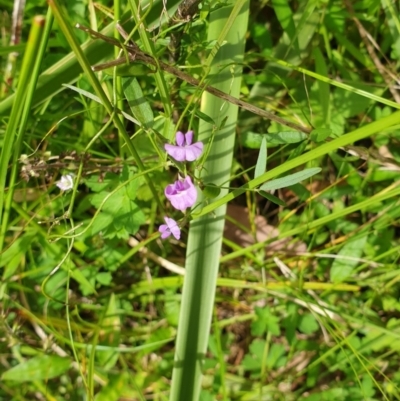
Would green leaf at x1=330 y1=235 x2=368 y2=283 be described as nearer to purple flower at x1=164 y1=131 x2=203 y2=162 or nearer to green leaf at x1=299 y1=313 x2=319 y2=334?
green leaf at x1=299 y1=313 x2=319 y2=334

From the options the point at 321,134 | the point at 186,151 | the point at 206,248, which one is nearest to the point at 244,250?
the point at 206,248

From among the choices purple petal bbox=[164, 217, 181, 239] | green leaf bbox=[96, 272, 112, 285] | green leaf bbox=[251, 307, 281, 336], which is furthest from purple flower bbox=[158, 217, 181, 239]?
green leaf bbox=[251, 307, 281, 336]

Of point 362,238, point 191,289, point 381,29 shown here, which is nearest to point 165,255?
point 191,289

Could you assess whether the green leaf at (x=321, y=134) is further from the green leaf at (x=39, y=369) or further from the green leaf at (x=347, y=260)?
the green leaf at (x=39, y=369)

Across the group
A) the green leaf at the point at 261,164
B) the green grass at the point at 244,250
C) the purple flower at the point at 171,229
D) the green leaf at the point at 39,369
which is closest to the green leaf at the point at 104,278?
the green grass at the point at 244,250

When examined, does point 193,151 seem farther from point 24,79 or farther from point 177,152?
point 24,79
